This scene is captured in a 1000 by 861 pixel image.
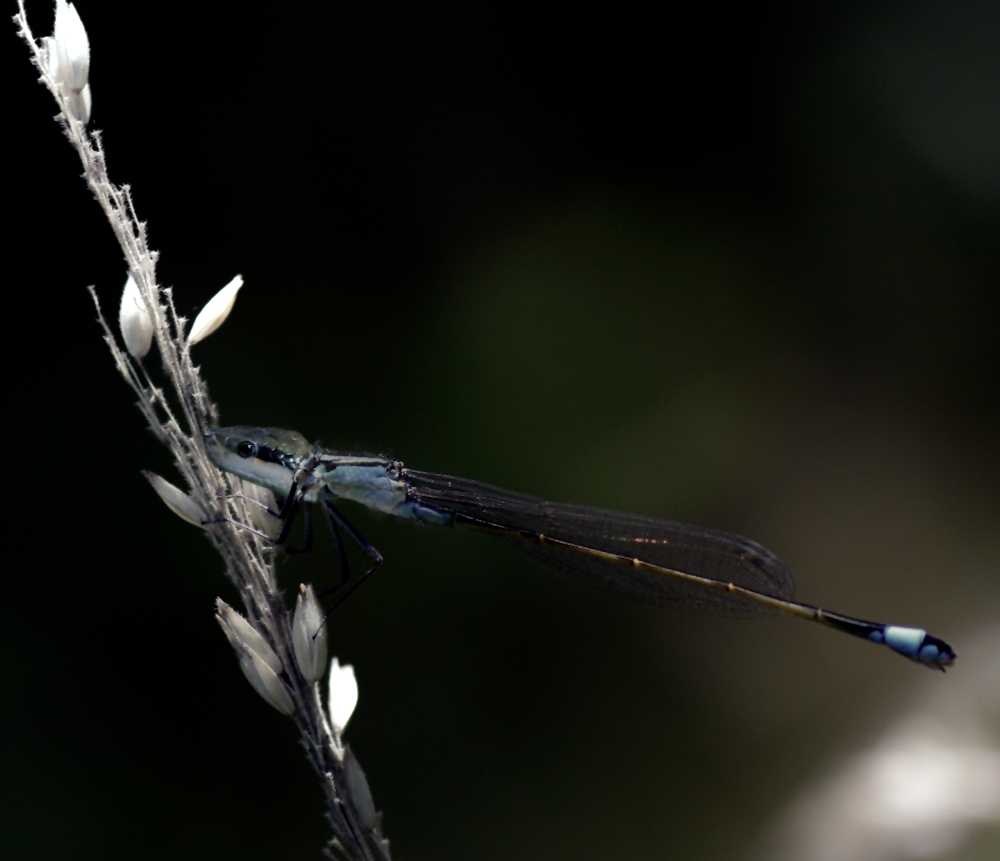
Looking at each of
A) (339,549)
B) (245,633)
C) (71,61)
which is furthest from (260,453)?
(71,61)

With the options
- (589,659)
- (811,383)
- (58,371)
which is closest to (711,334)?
(811,383)

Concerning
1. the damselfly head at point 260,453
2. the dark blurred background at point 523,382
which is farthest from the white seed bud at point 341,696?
the dark blurred background at point 523,382

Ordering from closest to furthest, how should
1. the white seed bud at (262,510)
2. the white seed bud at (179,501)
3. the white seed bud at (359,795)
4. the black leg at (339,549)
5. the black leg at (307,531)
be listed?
the white seed bud at (359,795)
the white seed bud at (179,501)
the white seed bud at (262,510)
the black leg at (307,531)
the black leg at (339,549)

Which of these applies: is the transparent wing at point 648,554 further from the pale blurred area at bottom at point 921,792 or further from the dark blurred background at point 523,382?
the dark blurred background at point 523,382

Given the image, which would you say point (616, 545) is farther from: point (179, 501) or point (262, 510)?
point (179, 501)

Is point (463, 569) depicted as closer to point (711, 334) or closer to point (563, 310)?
point (563, 310)

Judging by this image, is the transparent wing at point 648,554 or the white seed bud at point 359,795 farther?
the transparent wing at point 648,554
